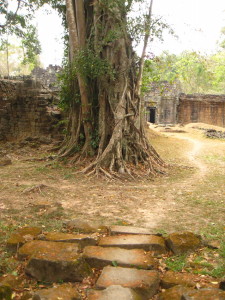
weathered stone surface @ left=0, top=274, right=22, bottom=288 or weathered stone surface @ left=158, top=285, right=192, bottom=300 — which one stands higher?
weathered stone surface @ left=158, top=285, right=192, bottom=300

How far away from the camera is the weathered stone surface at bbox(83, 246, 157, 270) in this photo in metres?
3.30

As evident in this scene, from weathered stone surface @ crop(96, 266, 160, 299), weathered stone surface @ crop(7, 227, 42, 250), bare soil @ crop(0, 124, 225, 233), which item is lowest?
bare soil @ crop(0, 124, 225, 233)

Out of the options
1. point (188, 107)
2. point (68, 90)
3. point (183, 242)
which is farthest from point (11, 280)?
point (188, 107)

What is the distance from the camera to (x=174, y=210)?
541cm

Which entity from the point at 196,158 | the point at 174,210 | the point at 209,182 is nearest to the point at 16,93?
the point at 196,158

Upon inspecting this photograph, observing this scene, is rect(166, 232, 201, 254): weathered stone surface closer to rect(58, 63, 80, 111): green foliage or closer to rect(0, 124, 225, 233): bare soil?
rect(0, 124, 225, 233): bare soil

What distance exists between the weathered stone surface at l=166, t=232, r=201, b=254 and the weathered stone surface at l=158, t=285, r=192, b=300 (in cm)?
87

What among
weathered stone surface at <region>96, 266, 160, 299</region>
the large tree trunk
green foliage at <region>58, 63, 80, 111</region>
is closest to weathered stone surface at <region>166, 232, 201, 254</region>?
weathered stone surface at <region>96, 266, 160, 299</region>

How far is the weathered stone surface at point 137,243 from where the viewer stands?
3672 mm

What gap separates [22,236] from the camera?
12.7ft

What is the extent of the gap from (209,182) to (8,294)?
19.9 ft

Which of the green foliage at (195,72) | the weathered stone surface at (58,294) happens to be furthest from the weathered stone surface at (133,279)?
the green foliage at (195,72)

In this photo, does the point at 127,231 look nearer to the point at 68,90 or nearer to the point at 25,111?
the point at 68,90

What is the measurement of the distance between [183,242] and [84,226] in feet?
4.54
